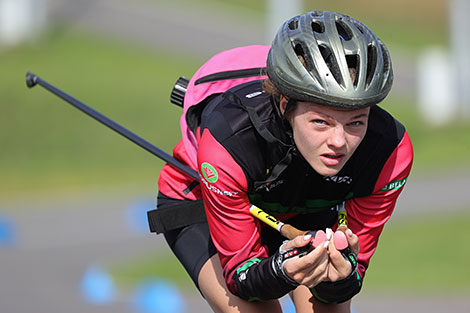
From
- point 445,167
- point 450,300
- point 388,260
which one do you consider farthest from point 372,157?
point 445,167

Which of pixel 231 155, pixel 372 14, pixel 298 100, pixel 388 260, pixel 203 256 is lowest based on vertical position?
pixel 372 14

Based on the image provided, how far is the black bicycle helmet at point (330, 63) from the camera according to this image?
12.9 feet

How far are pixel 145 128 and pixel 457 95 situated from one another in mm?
6271

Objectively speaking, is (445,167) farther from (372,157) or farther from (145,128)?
(372,157)

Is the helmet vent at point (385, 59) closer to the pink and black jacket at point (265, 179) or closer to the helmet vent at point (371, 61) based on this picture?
the helmet vent at point (371, 61)

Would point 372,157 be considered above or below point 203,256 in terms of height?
above

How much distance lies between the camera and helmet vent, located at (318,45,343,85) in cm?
397

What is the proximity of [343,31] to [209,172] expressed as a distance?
88 centimetres

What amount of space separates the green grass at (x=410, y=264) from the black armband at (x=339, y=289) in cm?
503

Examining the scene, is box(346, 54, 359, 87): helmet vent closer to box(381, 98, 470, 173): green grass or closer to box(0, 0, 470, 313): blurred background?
box(0, 0, 470, 313): blurred background

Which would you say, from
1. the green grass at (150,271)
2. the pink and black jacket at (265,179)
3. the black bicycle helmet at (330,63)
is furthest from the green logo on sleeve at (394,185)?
the green grass at (150,271)

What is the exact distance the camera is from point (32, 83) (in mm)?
6016

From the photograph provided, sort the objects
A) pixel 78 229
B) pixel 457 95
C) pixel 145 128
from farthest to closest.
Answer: pixel 457 95 → pixel 145 128 → pixel 78 229

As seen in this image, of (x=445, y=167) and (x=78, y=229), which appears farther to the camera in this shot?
(x=445, y=167)
